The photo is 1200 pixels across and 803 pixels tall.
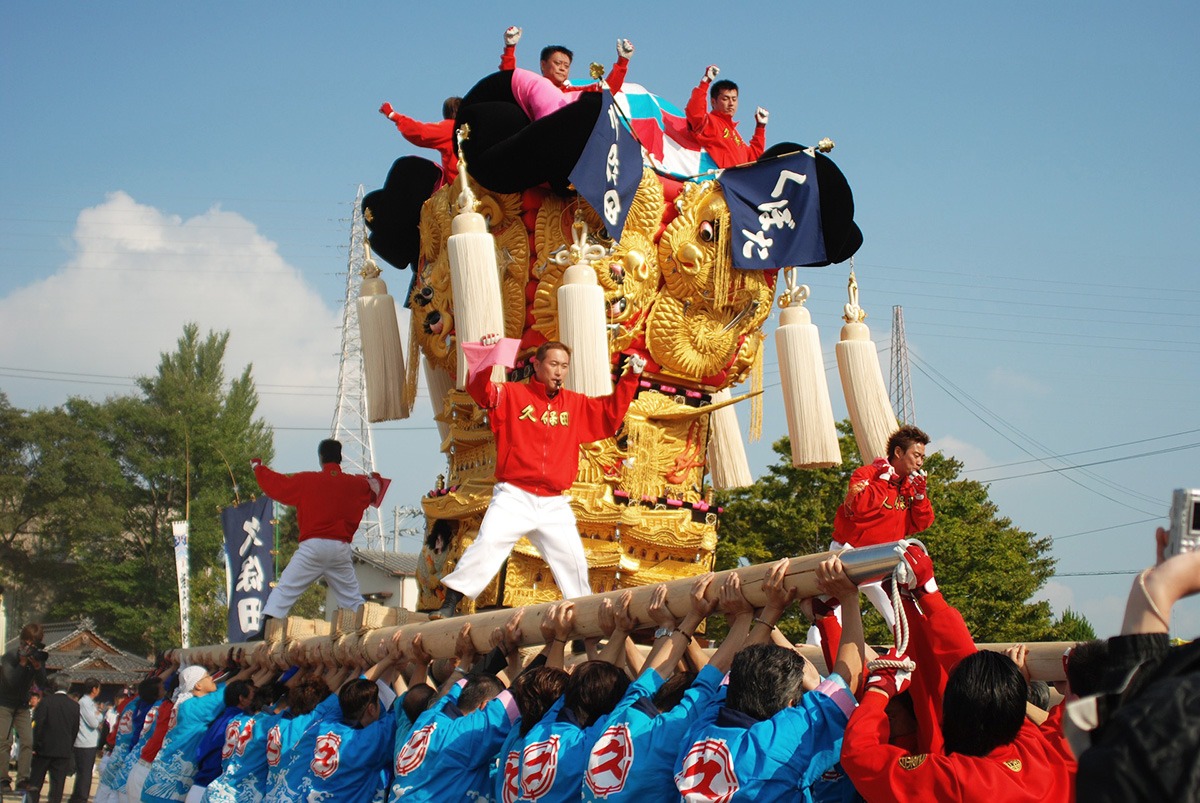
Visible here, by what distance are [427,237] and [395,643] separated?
14.1 feet

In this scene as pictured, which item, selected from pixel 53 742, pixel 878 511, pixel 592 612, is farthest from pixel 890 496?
pixel 53 742

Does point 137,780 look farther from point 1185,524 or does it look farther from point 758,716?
point 1185,524

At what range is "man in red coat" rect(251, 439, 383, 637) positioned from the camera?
8797 mm

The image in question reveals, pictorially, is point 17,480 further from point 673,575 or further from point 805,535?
point 673,575

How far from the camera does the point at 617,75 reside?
9.48 m

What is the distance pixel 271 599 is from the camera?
868cm

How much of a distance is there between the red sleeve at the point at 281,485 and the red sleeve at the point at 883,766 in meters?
6.22

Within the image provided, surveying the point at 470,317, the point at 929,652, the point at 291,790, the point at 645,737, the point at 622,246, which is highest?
the point at 622,246

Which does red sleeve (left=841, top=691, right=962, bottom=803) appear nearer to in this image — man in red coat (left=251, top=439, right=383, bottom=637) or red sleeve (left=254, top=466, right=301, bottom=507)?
man in red coat (left=251, top=439, right=383, bottom=637)

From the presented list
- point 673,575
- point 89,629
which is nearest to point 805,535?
point 673,575

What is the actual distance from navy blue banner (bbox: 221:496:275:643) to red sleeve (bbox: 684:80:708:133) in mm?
5578

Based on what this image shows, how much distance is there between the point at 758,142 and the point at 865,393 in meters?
2.32

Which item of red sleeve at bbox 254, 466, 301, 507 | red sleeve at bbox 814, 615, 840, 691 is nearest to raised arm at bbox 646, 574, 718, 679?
red sleeve at bbox 814, 615, 840, 691

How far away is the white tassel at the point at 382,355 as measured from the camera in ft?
32.6
